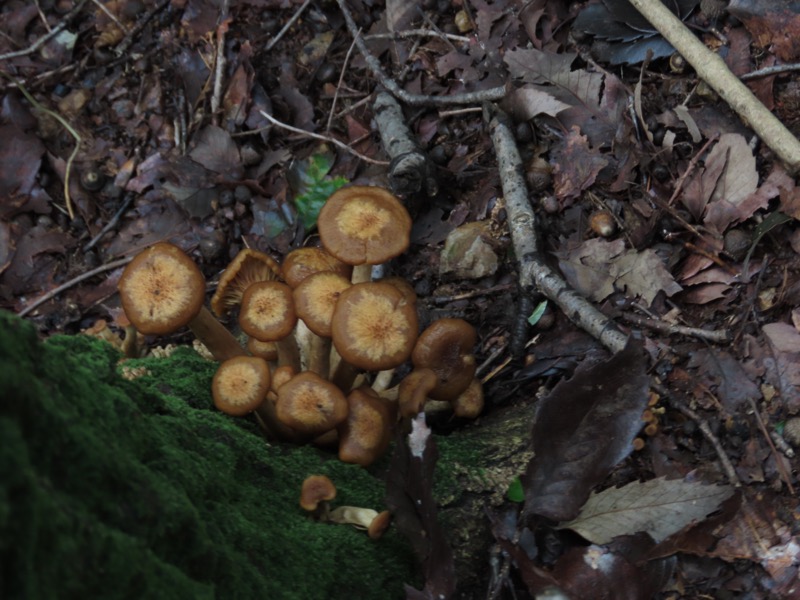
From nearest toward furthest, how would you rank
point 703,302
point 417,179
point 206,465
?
point 206,465
point 703,302
point 417,179

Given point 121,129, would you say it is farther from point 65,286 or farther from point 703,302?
point 703,302

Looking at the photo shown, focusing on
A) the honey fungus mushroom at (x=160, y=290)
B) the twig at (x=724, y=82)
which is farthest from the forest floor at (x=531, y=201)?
the honey fungus mushroom at (x=160, y=290)

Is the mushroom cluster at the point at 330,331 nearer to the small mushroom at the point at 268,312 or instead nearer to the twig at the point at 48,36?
the small mushroom at the point at 268,312

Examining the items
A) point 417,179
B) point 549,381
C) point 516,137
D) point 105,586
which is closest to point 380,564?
point 105,586

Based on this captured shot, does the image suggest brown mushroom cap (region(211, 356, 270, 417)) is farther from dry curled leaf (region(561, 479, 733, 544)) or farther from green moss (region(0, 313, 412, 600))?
dry curled leaf (region(561, 479, 733, 544))

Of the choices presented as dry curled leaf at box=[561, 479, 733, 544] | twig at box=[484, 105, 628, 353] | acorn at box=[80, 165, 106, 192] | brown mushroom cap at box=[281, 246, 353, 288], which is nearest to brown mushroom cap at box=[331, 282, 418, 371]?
brown mushroom cap at box=[281, 246, 353, 288]

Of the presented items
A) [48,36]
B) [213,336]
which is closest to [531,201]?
[213,336]

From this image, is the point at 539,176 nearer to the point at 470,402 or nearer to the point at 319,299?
the point at 470,402
